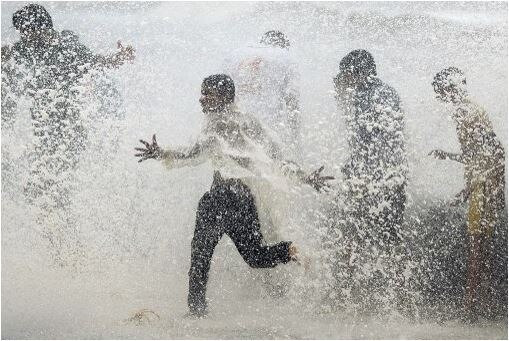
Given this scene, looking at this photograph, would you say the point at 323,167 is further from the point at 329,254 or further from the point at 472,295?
the point at 472,295

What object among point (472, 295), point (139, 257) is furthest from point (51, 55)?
point (472, 295)

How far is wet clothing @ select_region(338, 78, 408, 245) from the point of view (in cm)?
464

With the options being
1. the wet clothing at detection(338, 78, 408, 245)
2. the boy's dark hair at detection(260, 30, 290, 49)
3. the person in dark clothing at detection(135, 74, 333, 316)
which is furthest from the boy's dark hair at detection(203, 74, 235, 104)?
the wet clothing at detection(338, 78, 408, 245)

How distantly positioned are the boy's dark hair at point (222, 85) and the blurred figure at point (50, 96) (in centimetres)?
93

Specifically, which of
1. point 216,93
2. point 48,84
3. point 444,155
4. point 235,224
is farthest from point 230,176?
point 48,84

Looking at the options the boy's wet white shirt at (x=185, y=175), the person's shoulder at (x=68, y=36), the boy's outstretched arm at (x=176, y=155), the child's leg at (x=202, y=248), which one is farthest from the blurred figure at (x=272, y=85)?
the person's shoulder at (x=68, y=36)

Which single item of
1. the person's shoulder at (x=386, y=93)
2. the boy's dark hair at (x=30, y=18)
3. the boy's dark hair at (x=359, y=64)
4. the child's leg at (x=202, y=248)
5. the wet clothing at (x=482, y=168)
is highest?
the boy's dark hair at (x=30, y=18)

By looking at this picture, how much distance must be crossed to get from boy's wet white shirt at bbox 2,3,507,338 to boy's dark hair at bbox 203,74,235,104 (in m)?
0.31

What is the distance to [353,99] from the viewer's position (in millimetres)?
4746

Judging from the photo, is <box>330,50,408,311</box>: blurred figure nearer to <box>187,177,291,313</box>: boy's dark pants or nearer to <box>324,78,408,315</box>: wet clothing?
<box>324,78,408,315</box>: wet clothing

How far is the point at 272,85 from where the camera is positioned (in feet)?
16.8

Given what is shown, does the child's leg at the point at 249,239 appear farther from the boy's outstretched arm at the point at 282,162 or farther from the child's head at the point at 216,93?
the child's head at the point at 216,93

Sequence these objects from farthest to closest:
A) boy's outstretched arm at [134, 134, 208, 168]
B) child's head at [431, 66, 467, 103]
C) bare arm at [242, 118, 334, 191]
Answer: child's head at [431, 66, 467, 103], bare arm at [242, 118, 334, 191], boy's outstretched arm at [134, 134, 208, 168]

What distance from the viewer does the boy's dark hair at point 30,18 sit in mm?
4918
